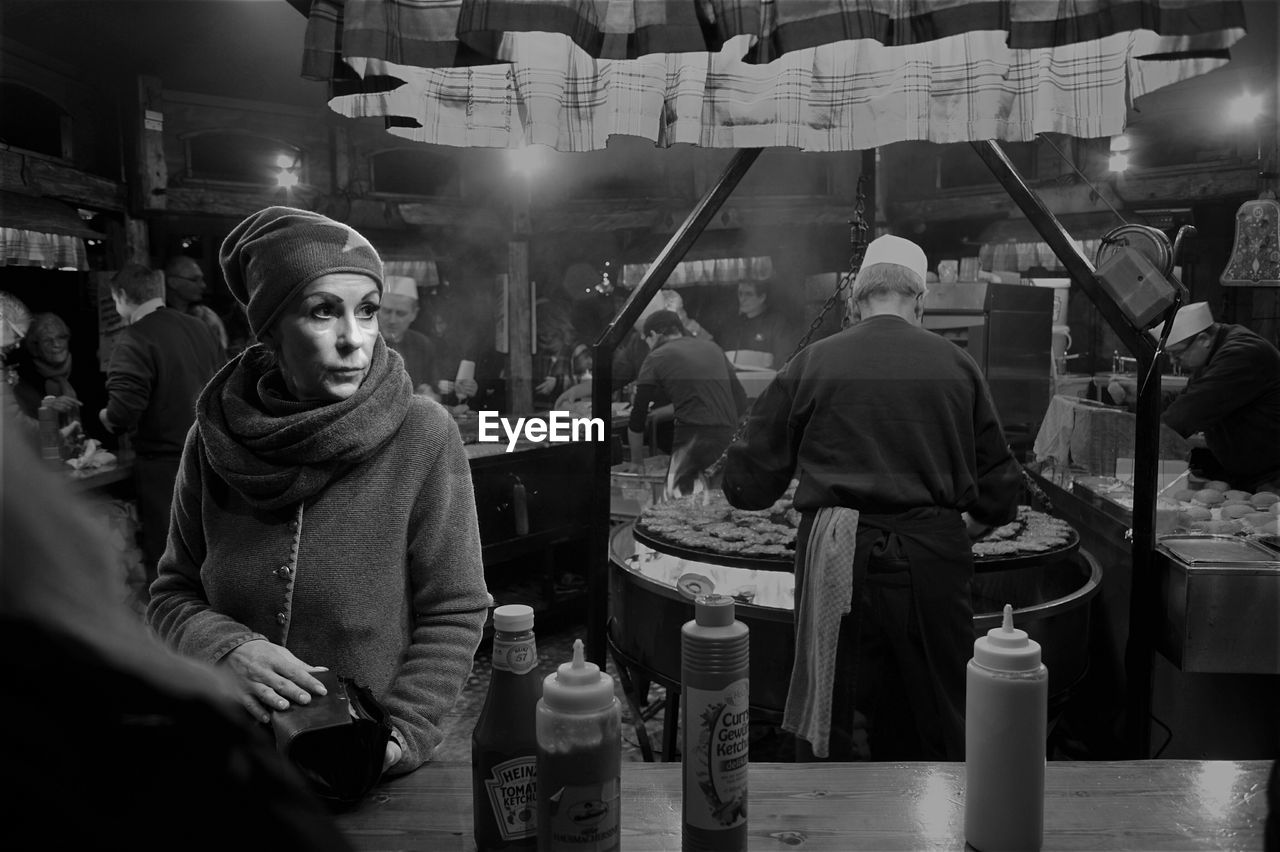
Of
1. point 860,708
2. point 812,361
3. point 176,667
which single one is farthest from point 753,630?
point 176,667

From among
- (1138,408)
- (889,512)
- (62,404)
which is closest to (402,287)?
(62,404)

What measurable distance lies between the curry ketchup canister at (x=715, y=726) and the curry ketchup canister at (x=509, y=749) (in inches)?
6.8

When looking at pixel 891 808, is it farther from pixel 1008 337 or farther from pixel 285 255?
pixel 1008 337

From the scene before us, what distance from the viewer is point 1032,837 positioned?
1.03 metres

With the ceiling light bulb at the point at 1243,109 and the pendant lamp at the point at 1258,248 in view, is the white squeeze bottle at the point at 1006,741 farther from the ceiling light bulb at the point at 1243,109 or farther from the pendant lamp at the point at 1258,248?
the ceiling light bulb at the point at 1243,109

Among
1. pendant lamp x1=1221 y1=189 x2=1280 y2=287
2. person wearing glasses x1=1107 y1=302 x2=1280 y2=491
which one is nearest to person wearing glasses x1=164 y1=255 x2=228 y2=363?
person wearing glasses x1=1107 y1=302 x2=1280 y2=491

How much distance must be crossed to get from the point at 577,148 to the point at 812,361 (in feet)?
3.01

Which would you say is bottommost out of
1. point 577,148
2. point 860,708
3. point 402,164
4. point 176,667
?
point 860,708

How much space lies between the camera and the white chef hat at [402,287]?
4160 millimetres

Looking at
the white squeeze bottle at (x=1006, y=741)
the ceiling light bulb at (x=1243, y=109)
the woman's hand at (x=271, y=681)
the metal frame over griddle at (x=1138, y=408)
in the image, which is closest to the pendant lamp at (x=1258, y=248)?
the metal frame over griddle at (x=1138, y=408)

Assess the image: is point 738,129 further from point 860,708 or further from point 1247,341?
point 1247,341

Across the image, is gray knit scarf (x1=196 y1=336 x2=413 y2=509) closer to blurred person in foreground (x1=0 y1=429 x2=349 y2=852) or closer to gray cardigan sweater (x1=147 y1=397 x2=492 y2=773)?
gray cardigan sweater (x1=147 y1=397 x2=492 y2=773)

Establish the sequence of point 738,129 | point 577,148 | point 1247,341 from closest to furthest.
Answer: point 577,148 → point 738,129 → point 1247,341

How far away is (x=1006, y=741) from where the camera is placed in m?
1.01
